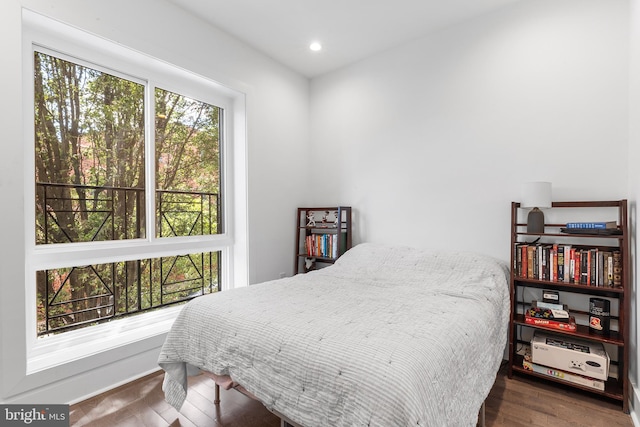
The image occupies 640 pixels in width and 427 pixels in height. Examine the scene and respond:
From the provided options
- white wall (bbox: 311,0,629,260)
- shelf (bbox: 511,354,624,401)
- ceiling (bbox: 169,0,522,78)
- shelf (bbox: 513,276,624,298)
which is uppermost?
ceiling (bbox: 169,0,522,78)

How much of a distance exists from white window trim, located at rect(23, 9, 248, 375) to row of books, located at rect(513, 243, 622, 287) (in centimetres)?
233

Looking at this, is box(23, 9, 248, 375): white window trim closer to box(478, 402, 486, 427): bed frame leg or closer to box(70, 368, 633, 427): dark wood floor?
box(70, 368, 633, 427): dark wood floor

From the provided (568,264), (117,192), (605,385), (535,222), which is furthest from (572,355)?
(117,192)

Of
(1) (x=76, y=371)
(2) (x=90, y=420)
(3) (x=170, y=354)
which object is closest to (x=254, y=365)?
(3) (x=170, y=354)

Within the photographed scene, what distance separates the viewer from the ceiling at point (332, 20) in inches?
96.7

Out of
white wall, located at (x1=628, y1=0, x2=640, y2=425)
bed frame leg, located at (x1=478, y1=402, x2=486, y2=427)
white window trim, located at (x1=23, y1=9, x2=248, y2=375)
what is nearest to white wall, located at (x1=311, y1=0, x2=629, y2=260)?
white wall, located at (x1=628, y1=0, x2=640, y2=425)

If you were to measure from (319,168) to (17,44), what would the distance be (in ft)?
8.49

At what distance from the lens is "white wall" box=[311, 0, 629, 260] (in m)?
2.16

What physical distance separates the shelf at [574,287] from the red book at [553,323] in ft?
0.66

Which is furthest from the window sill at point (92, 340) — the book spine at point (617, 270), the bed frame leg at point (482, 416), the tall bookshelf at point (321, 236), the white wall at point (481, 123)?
the book spine at point (617, 270)

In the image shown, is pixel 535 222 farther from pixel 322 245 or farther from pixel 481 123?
pixel 322 245

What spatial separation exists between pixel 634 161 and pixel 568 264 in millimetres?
726

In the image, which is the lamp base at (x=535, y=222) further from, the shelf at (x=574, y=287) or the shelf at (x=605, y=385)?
the shelf at (x=605, y=385)

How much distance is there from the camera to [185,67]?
2531 millimetres
